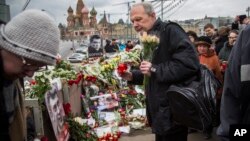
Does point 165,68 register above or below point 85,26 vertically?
below

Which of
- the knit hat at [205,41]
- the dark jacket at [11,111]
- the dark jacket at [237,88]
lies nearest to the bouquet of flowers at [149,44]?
the dark jacket at [237,88]

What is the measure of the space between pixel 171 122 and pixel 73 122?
87.7 inches

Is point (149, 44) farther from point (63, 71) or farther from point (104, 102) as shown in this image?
point (104, 102)

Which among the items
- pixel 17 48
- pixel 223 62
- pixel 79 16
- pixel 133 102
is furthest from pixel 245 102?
pixel 79 16

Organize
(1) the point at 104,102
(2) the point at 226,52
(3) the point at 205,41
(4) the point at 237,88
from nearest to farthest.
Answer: (4) the point at 237,88 → (3) the point at 205,41 → (2) the point at 226,52 → (1) the point at 104,102

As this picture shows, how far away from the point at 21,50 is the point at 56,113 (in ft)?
8.66

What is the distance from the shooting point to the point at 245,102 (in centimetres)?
199

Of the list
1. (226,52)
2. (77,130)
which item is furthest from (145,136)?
(226,52)

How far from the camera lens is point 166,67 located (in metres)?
3.00

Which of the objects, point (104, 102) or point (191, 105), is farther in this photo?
point (104, 102)

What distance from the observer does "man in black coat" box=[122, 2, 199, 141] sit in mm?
2959

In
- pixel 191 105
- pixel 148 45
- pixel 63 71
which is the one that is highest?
pixel 148 45

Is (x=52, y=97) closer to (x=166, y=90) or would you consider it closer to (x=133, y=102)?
(x=166, y=90)

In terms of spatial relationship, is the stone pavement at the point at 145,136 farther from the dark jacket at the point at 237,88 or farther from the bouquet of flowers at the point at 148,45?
the dark jacket at the point at 237,88
